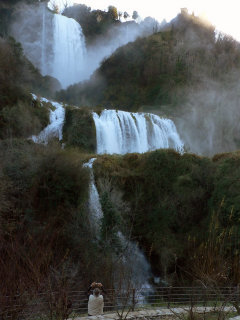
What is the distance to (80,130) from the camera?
22.1 m

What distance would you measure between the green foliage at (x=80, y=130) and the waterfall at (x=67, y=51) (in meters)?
23.7

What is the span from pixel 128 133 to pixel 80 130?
3.73m

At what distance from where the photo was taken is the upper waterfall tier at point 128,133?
898 inches

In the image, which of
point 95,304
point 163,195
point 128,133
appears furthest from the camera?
point 128,133

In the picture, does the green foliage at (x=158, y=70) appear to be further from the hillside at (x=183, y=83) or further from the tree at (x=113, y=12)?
the tree at (x=113, y=12)

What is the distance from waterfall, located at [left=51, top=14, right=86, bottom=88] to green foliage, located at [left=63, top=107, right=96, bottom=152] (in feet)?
77.6

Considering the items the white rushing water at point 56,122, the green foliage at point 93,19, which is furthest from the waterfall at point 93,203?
the green foliage at point 93,19

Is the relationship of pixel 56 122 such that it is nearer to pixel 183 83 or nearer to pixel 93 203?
pixel 93 203

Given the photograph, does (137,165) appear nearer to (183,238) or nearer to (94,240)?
(183,238)

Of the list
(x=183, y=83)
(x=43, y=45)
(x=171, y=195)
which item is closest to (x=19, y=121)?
(x=171, y=195)

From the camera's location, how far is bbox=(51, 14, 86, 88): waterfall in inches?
1735

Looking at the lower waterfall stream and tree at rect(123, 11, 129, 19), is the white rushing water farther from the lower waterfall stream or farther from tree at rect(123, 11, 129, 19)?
tree at rect(123, 11, 129, 19)

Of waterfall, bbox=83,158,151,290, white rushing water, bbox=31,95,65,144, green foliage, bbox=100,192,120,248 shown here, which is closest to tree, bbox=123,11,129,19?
white rushing water, bbox=31,95,65,144

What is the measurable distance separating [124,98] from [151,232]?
77.6ft
